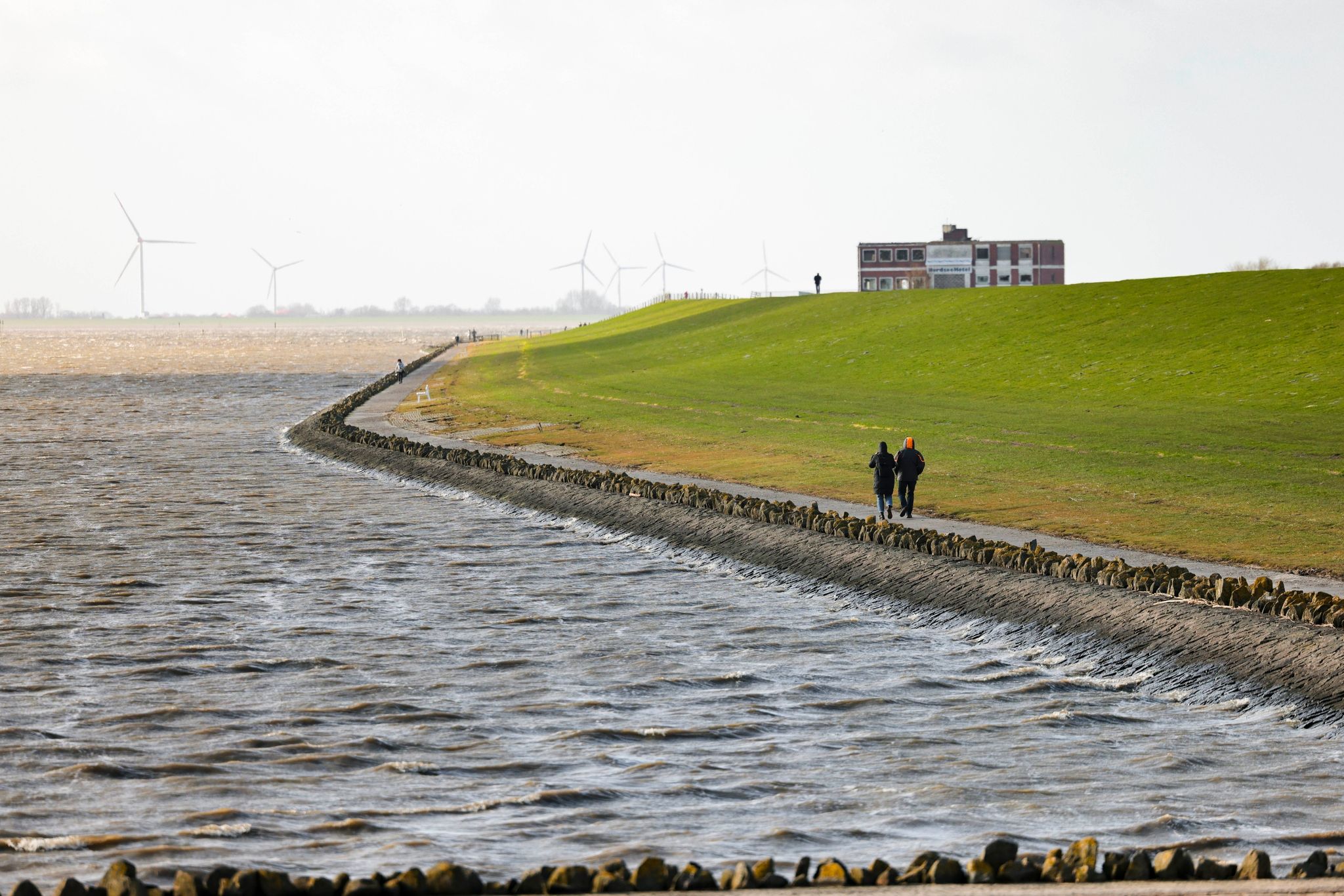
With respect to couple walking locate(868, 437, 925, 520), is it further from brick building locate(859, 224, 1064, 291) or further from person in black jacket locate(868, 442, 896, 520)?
brick building locate(859, 224, 1064, 291)

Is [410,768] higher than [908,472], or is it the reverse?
[908,472]

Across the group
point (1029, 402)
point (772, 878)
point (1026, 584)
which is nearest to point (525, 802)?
point (772, 878)

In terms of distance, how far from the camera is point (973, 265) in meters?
146

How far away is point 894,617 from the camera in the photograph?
22.2 meters

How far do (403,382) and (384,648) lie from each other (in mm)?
72561

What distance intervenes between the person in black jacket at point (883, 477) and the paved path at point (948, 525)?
0.63m

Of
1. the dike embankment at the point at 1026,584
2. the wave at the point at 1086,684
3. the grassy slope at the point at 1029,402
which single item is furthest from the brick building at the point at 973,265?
the wave at the point at 1086,684

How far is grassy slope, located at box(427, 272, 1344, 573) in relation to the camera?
2858 centimetres

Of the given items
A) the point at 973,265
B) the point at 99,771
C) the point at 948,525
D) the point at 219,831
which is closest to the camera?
the point at 219,831

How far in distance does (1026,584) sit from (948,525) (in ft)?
16.9

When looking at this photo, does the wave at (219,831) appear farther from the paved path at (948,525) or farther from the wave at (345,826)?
the paved path at (948,525)

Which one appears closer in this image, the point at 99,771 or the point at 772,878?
the point at 772,878

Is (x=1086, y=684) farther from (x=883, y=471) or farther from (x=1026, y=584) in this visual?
(x=883, y=471)

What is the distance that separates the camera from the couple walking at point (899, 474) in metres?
26.8
